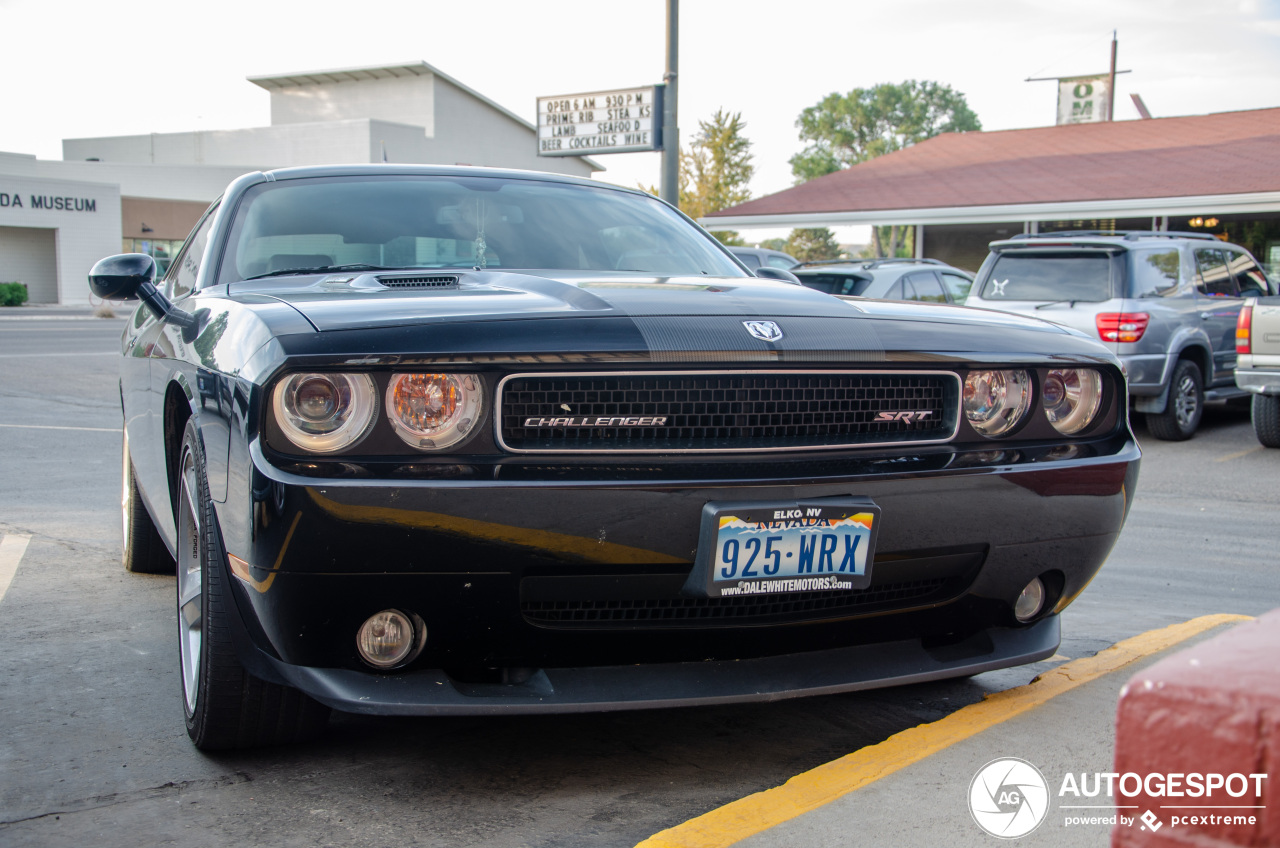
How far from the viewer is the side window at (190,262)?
11.9ft

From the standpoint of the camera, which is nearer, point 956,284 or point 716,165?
point 956,284

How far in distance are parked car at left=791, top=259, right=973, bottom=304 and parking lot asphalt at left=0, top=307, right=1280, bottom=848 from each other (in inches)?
320

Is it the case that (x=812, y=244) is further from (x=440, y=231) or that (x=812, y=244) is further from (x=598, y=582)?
(x=598, y=582)

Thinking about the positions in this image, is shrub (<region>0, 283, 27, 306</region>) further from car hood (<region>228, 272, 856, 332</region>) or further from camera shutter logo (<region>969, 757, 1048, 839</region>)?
camera shutter logo (<region>969, 757, 1048, 839</region>)

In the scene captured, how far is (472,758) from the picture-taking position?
261 centimetres

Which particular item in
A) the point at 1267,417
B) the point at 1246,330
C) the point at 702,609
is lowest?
the point at 1267,417

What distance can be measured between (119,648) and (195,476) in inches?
45.7

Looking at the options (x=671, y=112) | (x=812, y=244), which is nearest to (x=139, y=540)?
(x=671, y=112)

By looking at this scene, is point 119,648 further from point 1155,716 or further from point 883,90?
point 883,90

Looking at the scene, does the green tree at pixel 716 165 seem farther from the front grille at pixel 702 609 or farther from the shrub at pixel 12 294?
the front grille at pixel 702 609

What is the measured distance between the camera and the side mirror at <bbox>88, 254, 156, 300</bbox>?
130 inches

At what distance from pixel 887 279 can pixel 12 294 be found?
114 feet

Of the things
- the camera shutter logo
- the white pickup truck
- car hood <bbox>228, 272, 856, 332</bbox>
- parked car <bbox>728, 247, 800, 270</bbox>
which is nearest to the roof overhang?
parked car <bbox>728, 247, 800, 270</bbox>

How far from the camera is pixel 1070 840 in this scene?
2148 mm
